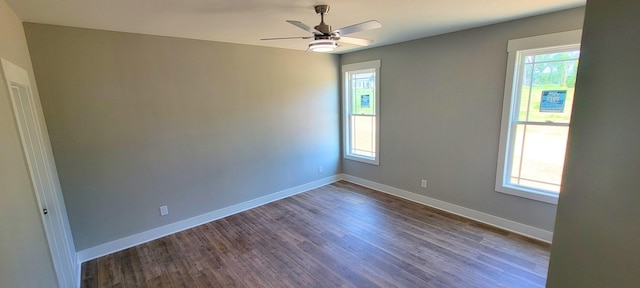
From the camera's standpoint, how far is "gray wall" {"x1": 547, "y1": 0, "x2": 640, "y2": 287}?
2.15ft

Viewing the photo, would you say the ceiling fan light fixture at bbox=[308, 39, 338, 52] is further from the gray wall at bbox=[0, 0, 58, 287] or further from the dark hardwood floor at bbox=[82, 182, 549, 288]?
the dark hardwood floor at bbox=[82, 182, 549, 288]

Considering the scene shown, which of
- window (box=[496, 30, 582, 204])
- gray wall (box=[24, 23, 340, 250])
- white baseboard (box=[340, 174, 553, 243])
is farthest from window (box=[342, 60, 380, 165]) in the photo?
window (box=[496, 30, 582, 204])

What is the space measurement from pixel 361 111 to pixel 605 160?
4.31 meters

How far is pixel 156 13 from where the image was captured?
2355 millimetres

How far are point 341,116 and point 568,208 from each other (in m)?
4.45

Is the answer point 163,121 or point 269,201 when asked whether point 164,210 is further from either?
point 269,201

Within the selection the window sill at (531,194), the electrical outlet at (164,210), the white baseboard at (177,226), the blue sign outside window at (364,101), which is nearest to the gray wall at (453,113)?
the window sill at (531,194)

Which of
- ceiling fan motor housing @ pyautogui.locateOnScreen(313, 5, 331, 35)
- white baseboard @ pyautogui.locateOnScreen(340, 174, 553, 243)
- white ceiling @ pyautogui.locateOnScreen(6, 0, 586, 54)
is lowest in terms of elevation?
white baseboard @ pyautogui.locateOnScreen(340, 174, 553, 243)

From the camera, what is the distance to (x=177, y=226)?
3.53 meters

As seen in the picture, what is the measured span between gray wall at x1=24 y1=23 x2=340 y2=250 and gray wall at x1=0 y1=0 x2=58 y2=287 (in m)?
0.82

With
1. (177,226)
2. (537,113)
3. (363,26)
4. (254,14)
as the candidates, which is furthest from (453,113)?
(177,226)

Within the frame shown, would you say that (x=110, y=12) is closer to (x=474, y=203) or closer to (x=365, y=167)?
(x=365, y=167)

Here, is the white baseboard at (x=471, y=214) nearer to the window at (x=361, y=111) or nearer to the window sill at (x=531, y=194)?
the window sill at (x=531, y=194)

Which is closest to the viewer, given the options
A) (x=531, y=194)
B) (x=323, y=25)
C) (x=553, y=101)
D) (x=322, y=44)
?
(x=323, y=25)
